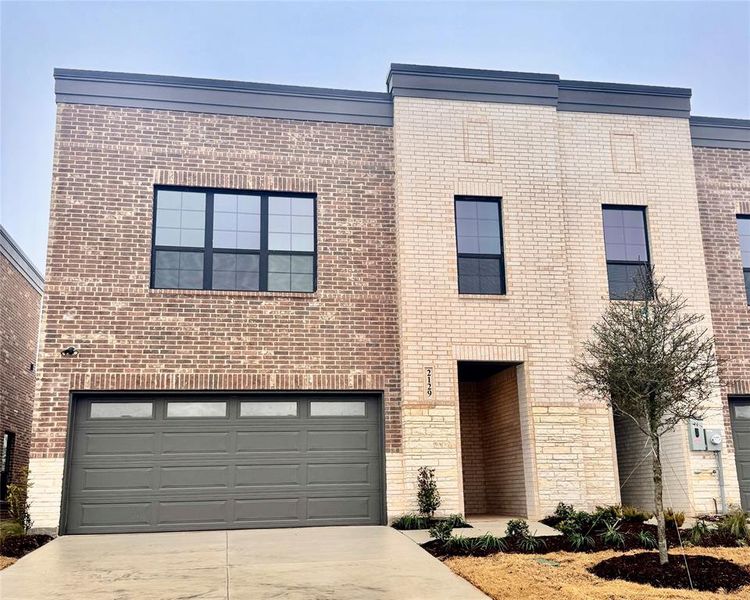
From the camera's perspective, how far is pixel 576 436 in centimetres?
1389

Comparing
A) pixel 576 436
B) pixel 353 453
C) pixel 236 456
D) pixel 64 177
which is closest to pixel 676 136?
pixel 576 436

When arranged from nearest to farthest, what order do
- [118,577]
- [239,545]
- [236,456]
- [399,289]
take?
[118,577]
[239,545]
[236,456]
[399,289]

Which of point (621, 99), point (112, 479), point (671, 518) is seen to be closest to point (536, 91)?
point (621, 99)

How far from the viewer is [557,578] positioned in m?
8.71

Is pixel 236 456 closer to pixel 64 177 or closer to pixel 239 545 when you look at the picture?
pixel 239 545

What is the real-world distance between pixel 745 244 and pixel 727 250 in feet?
1.85

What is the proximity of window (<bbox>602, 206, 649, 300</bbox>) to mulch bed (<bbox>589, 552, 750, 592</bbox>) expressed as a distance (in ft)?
21.6

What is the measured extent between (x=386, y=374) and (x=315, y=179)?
3749mm

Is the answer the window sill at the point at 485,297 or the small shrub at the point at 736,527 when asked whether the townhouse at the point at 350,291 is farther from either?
the small shrub at the point at 736,527

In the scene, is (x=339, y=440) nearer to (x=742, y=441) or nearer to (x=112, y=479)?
(x=112, y=479)

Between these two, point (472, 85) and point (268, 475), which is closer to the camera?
point (268, 475)

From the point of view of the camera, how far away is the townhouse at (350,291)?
13.1 meters

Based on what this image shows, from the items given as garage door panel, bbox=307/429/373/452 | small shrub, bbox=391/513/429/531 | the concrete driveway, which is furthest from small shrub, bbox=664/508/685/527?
garage door panel, bbox=307/429/373/452

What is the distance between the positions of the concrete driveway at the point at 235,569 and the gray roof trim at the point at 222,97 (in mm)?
7385
